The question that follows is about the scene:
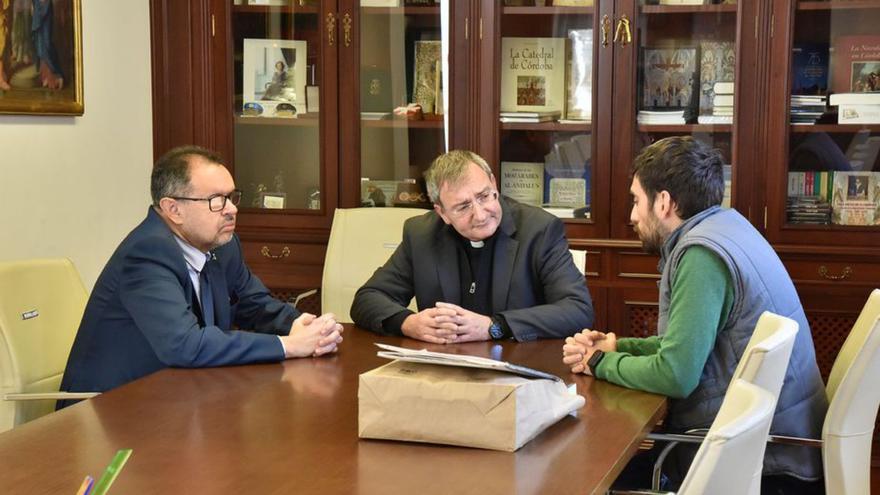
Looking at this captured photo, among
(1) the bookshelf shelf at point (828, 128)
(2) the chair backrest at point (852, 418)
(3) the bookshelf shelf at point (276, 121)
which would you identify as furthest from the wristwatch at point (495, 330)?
(3) the bookshelf shelf at point (276, 121)

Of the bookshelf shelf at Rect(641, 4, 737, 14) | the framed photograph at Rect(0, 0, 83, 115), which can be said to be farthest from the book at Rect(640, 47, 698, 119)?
the framed photograph at Rect(0, 0, 83, 115)

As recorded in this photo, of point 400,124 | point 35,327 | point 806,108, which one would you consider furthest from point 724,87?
point 35,327

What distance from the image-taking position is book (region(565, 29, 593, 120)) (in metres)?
4.20

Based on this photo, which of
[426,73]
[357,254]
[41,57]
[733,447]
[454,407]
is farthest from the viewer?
[426,73]

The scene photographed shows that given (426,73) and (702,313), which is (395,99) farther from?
(702,313)

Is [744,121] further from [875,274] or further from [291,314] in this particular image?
[291,314]

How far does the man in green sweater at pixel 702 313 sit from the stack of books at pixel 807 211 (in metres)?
1.55

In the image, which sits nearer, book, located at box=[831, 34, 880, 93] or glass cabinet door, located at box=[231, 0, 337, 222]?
book, located at box=[831, 34, 880, 93]

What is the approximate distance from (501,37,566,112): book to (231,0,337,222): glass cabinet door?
0.66m

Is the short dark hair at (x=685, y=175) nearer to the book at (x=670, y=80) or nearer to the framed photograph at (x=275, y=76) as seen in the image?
the book at (x=670, y=80)

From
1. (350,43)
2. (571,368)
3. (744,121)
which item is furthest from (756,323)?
(350,43)

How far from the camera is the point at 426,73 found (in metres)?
4.33

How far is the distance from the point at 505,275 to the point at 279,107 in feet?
5.37

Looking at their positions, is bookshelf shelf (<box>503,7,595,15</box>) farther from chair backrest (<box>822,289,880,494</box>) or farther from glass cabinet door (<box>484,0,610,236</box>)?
chair backrest (<box>822,289,880,494</box>)
